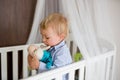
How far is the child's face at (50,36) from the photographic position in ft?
3.87

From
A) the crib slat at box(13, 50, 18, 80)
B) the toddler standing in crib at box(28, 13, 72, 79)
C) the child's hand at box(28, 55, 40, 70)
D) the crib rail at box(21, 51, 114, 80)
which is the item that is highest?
the toddler standing in crib at box(28, 13, 72, 79)

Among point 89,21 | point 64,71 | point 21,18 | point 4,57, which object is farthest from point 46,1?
point 64,71

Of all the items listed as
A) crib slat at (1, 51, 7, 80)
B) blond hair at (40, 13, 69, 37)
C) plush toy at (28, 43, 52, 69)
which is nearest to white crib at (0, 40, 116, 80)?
crib slat at (1, 51, 7, 80)

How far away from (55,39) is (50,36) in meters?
0.04

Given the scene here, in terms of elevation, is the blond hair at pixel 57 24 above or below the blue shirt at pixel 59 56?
above

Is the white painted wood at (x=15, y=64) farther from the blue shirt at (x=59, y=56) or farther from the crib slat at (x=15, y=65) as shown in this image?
the blue shirt at (x=59, y=56)

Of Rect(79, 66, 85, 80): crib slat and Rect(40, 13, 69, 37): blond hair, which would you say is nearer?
Rect(40, 13, 69, 37): blond hair

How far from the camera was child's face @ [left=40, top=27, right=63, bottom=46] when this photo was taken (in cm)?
118

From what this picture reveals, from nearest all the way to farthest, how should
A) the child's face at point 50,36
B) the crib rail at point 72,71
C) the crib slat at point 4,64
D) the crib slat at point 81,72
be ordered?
the crib rail at point 72,71 → the child's face at point 50,36 → the crib slat at point 81,72 → the crib slat at point 4,64

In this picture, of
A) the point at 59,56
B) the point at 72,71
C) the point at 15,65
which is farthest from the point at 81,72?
the point at 15,65

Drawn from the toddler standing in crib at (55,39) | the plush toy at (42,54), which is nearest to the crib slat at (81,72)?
the toddler standing in crib at (55,39)

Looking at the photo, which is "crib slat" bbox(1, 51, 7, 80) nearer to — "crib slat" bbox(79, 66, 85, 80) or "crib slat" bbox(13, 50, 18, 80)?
"crib slat" bbox(13, 50, 18, 80)

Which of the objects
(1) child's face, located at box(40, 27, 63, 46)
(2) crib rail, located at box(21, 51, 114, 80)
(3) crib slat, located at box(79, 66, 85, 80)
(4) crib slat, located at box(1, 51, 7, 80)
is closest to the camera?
(2) crib rail, located at box(21, 51, 114, 80)

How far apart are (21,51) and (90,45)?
707mm
